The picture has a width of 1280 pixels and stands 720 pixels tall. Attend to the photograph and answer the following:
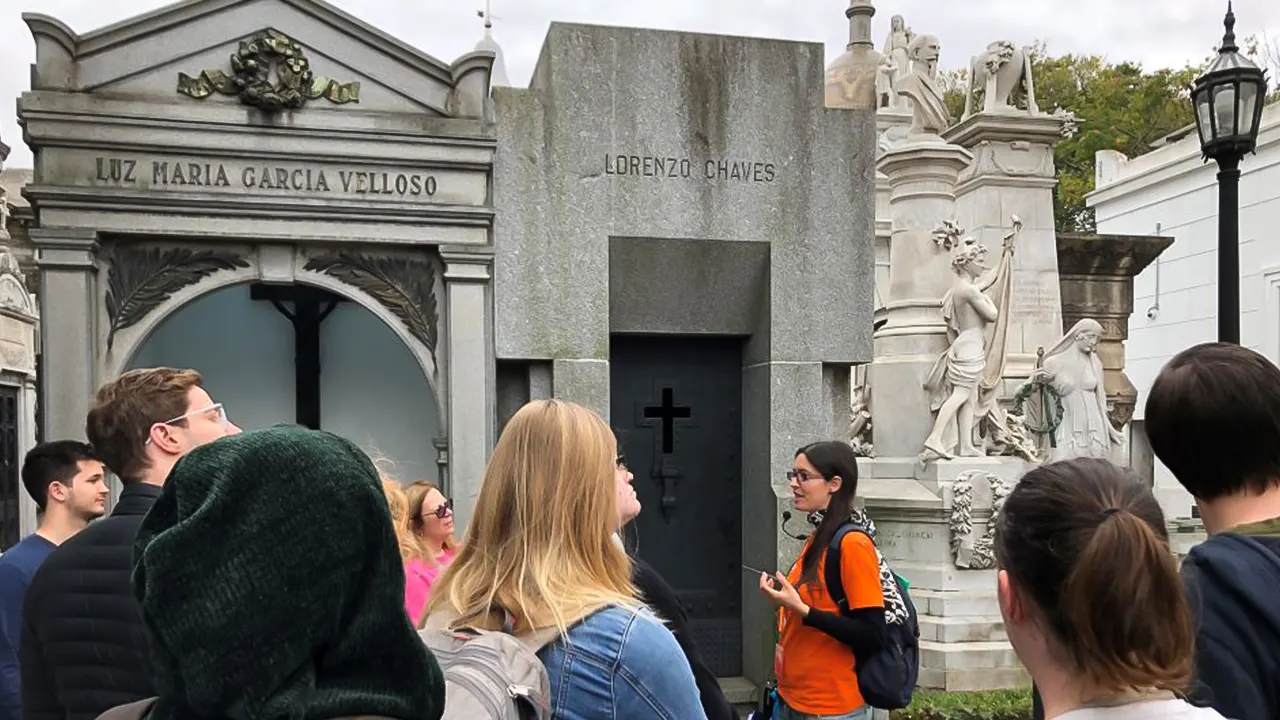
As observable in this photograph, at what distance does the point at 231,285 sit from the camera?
5.25 meters

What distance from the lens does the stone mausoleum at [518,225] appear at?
4.98m

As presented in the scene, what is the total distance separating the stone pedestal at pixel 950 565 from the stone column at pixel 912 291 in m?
0.93

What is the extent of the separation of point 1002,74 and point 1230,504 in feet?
40.3

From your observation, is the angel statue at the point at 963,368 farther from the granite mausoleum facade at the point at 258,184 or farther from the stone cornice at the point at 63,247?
the stone cornice at the point at 63,247

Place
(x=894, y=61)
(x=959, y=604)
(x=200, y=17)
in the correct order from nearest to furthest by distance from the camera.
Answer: (x=200, y=17) < (x=959, y=604) < (x=894, y=61)

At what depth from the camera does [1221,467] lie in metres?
1.85

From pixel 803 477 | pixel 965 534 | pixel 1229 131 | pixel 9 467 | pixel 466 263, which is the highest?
pixel 1229 131

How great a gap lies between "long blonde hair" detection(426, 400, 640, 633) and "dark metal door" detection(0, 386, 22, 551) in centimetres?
965

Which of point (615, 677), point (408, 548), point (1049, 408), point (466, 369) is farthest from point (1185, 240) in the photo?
point (615, 677)

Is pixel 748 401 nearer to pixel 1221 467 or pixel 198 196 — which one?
pixel 198 196

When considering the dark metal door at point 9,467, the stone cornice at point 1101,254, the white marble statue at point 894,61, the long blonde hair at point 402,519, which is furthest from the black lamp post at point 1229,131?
the white marble statue at point 894,61

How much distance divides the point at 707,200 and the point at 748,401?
4.26 ft

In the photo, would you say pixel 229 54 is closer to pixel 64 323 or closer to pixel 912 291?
pixel 64 323

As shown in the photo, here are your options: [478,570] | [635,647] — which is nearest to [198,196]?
[478,570]
